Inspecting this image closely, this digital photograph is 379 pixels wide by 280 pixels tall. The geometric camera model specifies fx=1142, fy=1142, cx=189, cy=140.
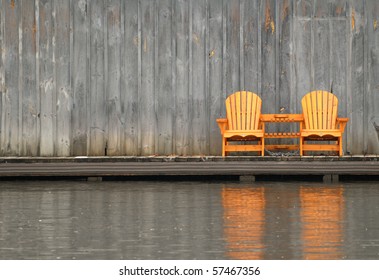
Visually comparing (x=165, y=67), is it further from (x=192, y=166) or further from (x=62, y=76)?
(x=192, y=166)

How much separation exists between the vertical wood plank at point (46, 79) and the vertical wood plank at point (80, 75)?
275mm

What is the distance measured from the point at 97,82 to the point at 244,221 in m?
6.77

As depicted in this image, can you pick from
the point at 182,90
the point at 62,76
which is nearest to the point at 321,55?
the point at 182,90

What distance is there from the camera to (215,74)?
14.9 m

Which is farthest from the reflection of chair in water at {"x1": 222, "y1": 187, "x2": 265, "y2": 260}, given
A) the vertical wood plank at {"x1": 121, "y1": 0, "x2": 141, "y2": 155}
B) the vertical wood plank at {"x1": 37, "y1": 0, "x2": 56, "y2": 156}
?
the vertical wood plank at {"x1": 37, "y1": 0, "x2": 56, "y2": 156}

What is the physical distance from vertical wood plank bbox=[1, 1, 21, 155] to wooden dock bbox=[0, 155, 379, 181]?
2.89 feet

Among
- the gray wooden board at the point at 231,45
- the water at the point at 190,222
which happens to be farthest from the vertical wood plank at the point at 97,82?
the water at the point at 190,222

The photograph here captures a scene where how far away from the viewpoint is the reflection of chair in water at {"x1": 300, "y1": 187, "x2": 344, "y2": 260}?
6688mm

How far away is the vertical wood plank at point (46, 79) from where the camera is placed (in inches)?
587

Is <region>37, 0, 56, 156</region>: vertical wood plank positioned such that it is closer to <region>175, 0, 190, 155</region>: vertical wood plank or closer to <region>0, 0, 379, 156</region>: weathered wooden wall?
<region>0, 0, 379, 156</region>: weathered wooden wall

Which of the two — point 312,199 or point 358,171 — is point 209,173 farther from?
point 312,199

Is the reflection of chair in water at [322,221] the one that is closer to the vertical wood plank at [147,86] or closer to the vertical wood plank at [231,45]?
the vertical wood plank at [231,45]
